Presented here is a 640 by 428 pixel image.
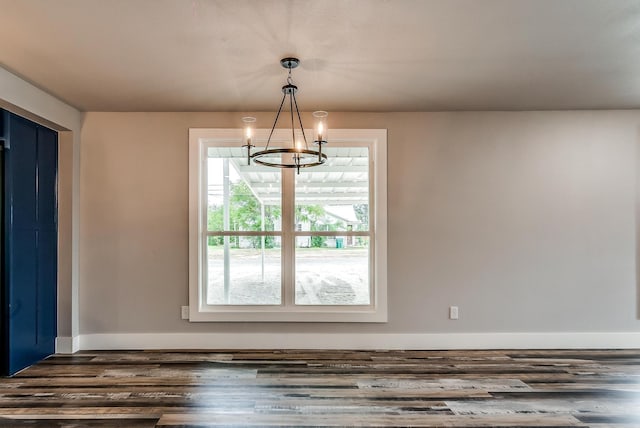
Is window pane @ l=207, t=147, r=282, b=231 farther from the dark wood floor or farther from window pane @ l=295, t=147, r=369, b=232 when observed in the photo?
the dark wood floor

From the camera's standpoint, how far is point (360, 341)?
3.86m

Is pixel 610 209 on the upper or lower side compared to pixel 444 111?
lower

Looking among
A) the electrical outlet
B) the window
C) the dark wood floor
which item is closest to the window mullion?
the window

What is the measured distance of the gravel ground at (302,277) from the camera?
3.99m

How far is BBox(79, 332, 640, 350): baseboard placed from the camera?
12.6 ft

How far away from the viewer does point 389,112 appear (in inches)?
154

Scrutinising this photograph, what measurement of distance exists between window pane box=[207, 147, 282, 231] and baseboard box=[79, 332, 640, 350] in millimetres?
1098

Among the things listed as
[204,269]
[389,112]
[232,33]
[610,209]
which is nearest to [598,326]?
[610,209]

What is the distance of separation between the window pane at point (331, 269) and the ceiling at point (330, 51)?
136cm

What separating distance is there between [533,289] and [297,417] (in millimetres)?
2692

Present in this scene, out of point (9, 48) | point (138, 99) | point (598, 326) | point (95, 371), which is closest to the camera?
point (9, 48)

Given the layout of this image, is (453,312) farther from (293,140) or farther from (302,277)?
(293,140)

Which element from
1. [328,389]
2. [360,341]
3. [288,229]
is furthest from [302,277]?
[328,389]

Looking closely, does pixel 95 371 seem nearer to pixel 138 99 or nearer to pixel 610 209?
pixel 138 99
